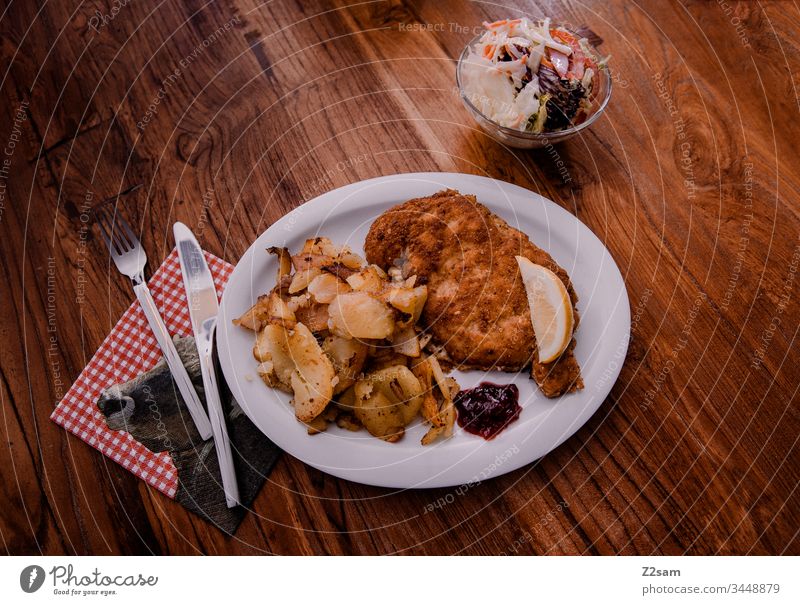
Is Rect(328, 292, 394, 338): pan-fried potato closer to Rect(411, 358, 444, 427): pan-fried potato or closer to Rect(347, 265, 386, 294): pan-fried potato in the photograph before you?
Rect(347, 265, 386, 294): pan-fried potato

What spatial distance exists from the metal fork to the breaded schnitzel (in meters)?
0.84

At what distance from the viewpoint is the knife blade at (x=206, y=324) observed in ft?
7.68

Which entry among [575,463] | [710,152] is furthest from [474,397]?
[710,152]

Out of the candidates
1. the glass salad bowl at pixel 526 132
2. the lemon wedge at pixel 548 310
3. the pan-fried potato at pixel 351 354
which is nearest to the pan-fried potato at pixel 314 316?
the pan-fried potato at pixel 351 354

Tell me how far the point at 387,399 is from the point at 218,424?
0.65 metres

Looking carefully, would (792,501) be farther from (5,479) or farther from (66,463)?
(5,479)

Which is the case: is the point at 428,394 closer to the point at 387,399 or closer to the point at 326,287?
the point at 387,399

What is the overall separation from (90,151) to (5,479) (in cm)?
140

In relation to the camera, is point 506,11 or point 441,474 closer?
point 441,474

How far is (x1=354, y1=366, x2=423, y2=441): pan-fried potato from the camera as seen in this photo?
2262mm

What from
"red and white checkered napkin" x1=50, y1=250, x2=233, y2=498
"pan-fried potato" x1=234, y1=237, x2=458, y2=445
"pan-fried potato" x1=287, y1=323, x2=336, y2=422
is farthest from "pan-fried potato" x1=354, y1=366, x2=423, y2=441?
"red and white checkered napkin" x1=50, y1=250, x2=233, y2=498

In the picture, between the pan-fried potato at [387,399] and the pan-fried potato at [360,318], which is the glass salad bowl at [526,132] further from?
the pan-fried potato at [387,399]

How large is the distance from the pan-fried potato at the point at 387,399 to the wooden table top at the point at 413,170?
0.90 ft
